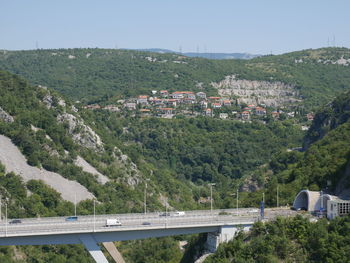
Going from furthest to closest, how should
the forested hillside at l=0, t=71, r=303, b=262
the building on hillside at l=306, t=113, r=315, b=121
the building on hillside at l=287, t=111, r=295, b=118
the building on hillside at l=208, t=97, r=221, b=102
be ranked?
the building on hillside at l=208, t=97, r=221, b=102 < the building on hillside at l=287, t=111, r=295, b=118 < the building on hillside at l=306, t=113, r=315, b=121 < the forested hillside at l=0, t=71, r=303, b=262

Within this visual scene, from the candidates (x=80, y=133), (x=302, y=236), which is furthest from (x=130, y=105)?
(x=302, y=236)

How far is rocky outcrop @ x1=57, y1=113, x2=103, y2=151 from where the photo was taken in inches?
4141

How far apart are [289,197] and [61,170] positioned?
32.6 metres

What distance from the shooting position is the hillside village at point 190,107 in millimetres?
170750

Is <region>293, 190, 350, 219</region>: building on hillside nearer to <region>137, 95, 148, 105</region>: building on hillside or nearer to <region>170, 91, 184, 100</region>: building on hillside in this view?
<region>137, 95, 148, 105</region>: building on hillside

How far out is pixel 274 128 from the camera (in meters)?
164

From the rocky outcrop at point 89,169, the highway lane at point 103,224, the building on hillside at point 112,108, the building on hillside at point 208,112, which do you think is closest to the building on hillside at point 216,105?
the building on hillside at point 208,112

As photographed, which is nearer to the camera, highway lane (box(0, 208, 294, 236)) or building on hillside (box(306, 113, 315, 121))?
highway lane (box(0, 208, 294, 236))

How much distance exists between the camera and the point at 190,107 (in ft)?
596

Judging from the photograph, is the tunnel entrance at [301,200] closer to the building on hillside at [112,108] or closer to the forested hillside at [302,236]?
the forested hillside at [302,236]

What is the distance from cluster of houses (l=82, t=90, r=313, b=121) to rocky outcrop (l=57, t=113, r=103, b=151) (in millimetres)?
54638

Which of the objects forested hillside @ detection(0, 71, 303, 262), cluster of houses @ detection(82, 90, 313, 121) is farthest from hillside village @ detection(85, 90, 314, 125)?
forested hillside @ detection(0, 71, 303, 262)

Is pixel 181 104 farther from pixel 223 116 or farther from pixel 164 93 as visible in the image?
pixel 223 116

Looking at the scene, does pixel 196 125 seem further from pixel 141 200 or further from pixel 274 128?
pixel 141 200
